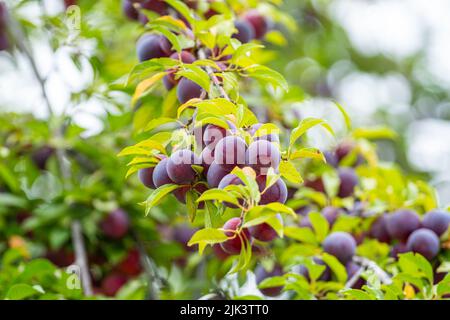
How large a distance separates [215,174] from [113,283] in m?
1.02

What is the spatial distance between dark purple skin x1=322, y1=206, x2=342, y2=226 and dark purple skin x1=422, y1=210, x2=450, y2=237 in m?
0.22

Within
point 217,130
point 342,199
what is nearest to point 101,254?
point 342,199

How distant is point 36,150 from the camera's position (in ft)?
6.05

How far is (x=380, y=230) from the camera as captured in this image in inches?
57.4

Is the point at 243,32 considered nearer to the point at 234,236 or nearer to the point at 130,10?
the point at 130,10

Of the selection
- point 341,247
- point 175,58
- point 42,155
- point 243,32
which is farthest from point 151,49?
point 42,155

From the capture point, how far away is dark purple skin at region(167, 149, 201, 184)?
36.4 inches

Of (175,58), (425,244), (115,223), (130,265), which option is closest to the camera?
(175,58)

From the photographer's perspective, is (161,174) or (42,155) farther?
(42,155)

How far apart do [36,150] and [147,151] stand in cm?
95

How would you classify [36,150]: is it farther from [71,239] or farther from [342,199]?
[342,199]

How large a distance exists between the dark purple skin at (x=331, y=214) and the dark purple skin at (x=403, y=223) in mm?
141

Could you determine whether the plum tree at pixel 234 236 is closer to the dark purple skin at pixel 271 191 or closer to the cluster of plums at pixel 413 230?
the dark purple skin at pixel 271 191
